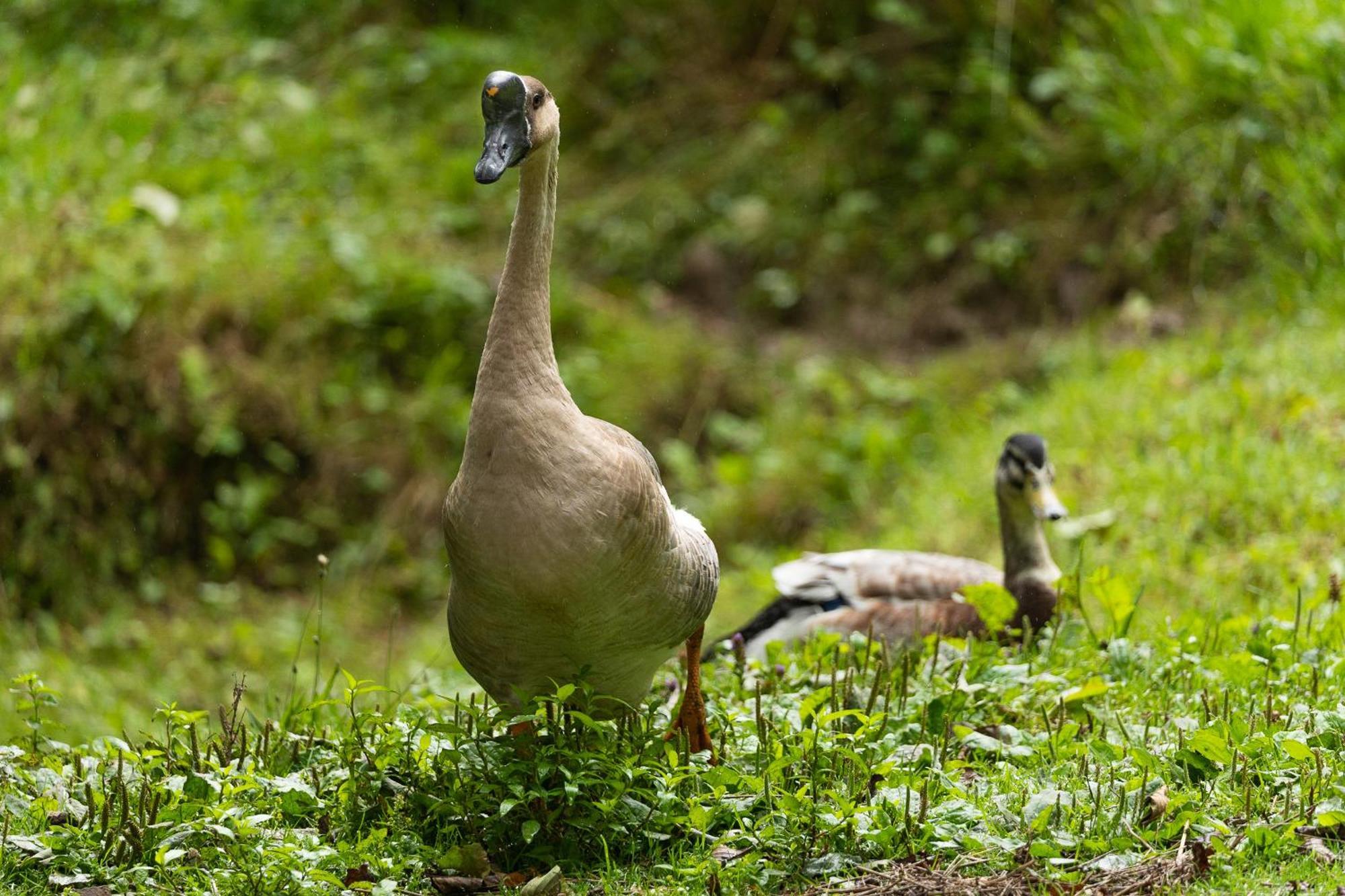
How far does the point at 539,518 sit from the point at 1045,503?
276cm

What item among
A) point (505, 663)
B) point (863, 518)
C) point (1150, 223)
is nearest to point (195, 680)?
point (863, 518)

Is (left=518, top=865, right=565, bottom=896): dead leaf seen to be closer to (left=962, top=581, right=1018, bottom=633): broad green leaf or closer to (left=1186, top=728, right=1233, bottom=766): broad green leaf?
(left=1186, top=728, right=1233, bottom=766): broad green leaf

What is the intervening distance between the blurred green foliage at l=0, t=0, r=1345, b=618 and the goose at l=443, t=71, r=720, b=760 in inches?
138

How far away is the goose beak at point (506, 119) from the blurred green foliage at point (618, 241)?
12.8ft

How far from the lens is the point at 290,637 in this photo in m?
7.69

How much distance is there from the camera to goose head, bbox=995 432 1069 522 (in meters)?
5.59

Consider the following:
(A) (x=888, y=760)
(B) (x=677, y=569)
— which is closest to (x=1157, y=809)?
(A) (x=888, y=760)

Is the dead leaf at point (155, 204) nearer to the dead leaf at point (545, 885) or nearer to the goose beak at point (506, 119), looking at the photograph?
the goose beak at point (506, 119)

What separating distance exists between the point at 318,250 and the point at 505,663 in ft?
20.4

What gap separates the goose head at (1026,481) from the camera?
18.4ft

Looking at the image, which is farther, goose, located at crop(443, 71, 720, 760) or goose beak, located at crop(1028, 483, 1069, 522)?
goose beak, located at crop(1028, 483, 1069, 522)

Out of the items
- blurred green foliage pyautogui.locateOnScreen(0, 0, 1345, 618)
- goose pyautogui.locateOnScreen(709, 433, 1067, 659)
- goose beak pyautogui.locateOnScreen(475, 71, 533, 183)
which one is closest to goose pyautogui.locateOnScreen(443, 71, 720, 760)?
goose beak pyautogui.locateOnScreen(475, 71, 533, 183)

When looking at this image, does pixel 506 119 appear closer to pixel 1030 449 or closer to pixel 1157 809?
pixel 1157 809

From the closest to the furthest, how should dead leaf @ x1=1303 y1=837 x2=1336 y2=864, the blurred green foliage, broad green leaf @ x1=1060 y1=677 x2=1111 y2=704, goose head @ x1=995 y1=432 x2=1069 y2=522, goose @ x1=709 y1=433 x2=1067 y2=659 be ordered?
1. dead leaf @ x1=1303 y1=837 x2=1336 y2=864
2. broad green leaf @ x1=1060 y1=677 x2=1111 y2=704
3. goose @ x1=709 y1=433 x2=1067 y2=659
4. goose head @ x1=995 y1=432 x2=1069 y2=522
5. the blurred green foliage
